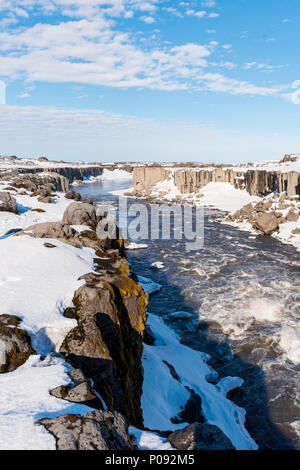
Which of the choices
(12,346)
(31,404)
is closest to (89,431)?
(31,404)

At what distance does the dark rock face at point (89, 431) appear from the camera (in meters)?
5.51

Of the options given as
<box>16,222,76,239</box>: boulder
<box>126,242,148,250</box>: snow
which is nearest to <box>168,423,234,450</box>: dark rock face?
<box>16,222,76,239</box>: boulder

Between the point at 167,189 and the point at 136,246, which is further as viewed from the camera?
the point at 167,189

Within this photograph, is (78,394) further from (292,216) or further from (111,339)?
(292,216)

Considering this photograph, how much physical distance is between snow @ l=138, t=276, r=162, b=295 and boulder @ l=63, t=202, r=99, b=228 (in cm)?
825

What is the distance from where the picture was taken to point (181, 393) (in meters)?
14.5

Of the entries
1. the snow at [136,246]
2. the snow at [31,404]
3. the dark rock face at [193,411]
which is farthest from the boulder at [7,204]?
the snow at [31,404]

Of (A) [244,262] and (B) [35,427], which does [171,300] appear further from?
(B) [35,427]

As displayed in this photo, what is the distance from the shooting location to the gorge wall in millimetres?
71688

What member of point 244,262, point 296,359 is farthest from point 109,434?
point 244,262

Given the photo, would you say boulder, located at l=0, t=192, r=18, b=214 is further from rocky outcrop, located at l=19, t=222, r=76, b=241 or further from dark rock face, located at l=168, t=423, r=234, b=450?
dark rock face, located at l=168, t=423, r=234, b=450

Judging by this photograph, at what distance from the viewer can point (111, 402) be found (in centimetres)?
930

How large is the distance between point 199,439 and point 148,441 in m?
1.13

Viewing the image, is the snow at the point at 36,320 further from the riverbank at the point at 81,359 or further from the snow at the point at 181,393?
the snow at the point at 181,393
